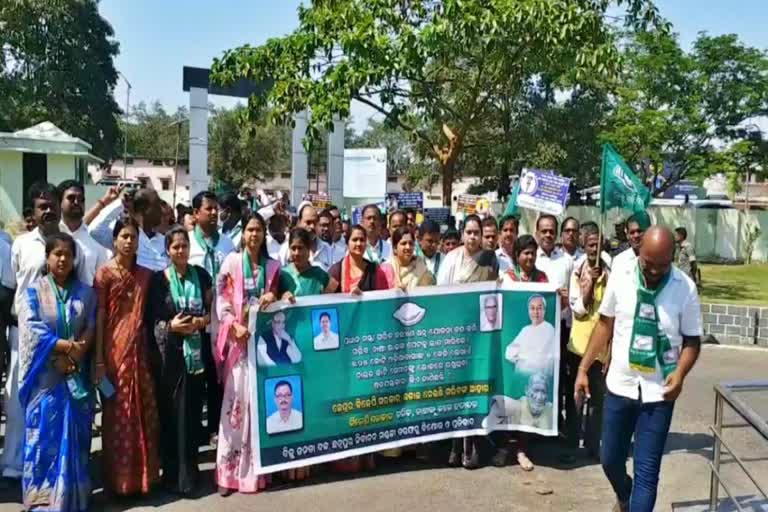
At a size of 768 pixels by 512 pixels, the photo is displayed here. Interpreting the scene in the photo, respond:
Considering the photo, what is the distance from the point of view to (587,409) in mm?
5488

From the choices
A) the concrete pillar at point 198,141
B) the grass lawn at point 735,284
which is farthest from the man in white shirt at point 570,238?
the concrete pillar at point 198,141

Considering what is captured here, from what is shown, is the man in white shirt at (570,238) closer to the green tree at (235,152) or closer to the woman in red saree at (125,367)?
the woman in red saree at (125,367)

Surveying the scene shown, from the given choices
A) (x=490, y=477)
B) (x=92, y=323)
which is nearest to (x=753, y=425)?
(x=490, y=477)

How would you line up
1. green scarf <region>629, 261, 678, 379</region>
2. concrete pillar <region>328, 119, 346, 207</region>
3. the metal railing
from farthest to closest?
concrete pillar <region>328, 119, 346, 207</region> → green scarf <region>629, 261, 678, 379</region> → the metal railing

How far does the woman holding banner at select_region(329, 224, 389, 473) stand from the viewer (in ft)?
16.6

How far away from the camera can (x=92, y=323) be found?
4297 millimetres

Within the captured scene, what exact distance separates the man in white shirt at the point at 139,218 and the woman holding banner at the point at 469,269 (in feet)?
6.70

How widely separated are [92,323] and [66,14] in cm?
3389

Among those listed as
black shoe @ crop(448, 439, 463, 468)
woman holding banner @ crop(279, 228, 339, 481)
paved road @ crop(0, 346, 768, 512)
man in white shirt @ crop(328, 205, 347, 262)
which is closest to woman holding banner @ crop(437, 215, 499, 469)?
black shoe @ crop(448, 439, 463, 468)

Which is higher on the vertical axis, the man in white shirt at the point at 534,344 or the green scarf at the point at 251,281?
the green scarf at the point at 251,281

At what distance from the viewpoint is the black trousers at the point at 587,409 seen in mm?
5371

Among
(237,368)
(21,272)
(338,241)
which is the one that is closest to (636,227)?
(237,368)

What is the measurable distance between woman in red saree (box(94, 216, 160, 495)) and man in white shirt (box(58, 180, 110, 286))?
1.31ft

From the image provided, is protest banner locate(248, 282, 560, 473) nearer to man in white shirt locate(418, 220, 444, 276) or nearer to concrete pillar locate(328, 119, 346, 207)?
man in white shirt locate(418, 220, 444, 276)
